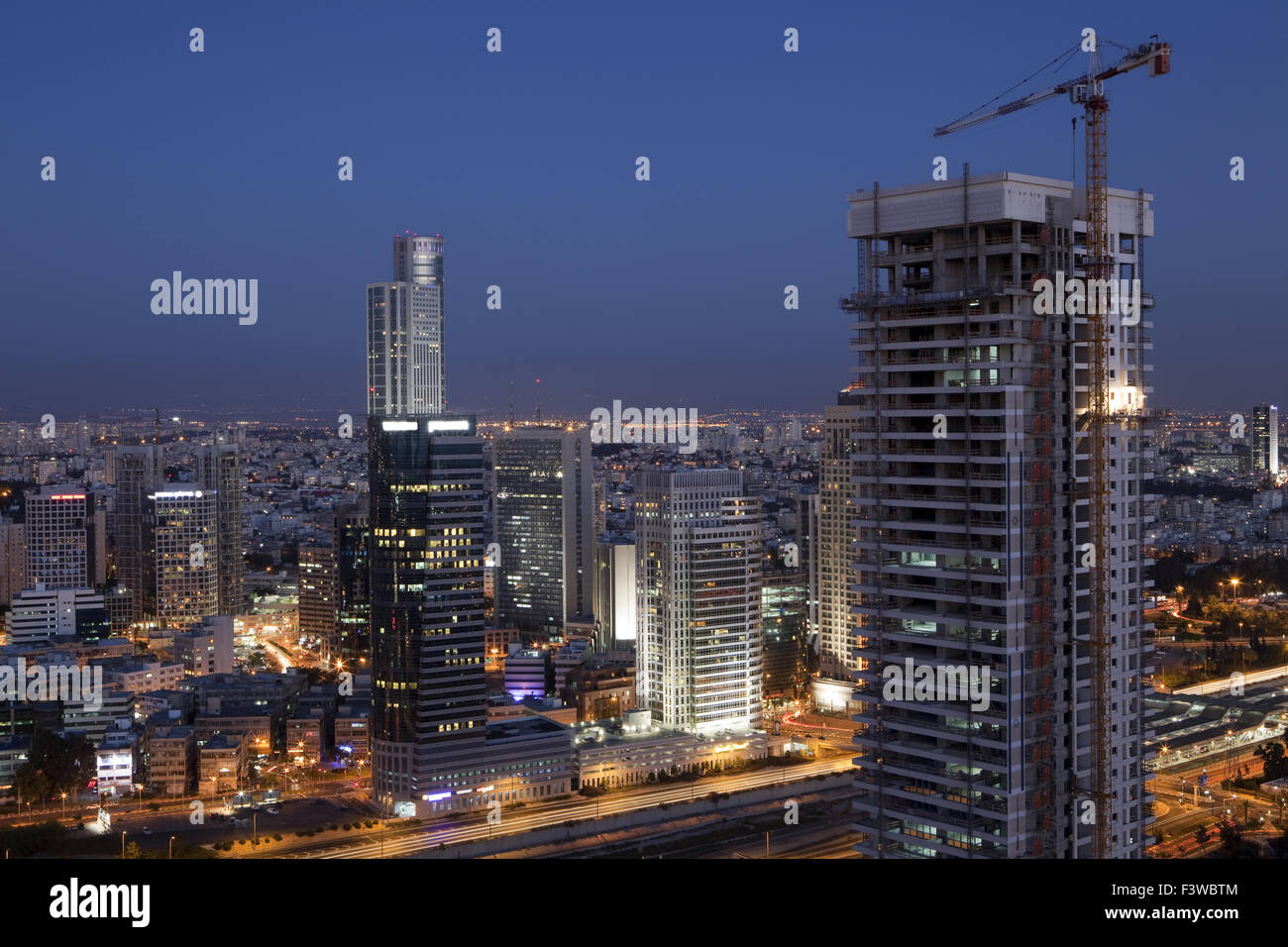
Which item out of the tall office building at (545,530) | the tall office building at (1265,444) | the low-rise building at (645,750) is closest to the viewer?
the low-rise building at (645,750)

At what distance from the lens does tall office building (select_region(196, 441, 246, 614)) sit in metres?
32.4

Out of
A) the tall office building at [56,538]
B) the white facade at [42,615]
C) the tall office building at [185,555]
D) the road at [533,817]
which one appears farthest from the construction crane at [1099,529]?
the tall office building at [56,538]

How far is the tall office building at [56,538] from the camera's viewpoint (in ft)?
107

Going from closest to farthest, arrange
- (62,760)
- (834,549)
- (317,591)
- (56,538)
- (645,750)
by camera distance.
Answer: (62,760) → (645,750) → (834,549) → (317,591) → (56,538)

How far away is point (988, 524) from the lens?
8570 millimetres

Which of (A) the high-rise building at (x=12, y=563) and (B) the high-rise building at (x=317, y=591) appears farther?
(A) the high-rise building at (x=12, y=563)

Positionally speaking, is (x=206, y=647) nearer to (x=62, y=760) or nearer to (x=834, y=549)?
(x=62, y=760)

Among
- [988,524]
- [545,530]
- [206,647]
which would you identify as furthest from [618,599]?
[988,524]

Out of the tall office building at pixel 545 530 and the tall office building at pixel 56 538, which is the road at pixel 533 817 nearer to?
the tall office building at pixel 545 530

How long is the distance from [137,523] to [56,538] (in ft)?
7.15

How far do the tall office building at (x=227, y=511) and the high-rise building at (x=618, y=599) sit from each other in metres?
9.96

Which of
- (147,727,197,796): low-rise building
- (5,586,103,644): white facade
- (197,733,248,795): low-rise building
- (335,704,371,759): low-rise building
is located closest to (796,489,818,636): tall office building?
(335,704,371,759): low-rise building

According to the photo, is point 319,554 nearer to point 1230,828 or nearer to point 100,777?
point 100,777

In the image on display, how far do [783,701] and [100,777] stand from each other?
470 inches
